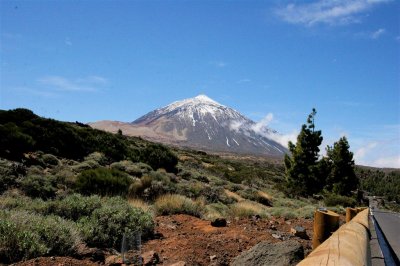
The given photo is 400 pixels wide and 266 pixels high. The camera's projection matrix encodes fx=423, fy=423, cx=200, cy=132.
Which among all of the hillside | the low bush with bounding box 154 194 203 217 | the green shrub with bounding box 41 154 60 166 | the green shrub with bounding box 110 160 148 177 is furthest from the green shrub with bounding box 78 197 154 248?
the green shrub with bounding box 110 160 148 177

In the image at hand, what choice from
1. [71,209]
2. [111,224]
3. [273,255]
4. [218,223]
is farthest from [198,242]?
[71,209]

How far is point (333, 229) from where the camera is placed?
5648 mm

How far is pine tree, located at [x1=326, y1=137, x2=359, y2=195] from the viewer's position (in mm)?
41500

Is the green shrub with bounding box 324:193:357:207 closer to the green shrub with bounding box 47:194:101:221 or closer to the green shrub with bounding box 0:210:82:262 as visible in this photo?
the green shrub with bounding box 47:194:101:221

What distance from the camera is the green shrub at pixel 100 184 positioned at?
48.4ft

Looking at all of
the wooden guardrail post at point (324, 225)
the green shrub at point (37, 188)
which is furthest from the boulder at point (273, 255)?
the green shrub at point (37, 188)

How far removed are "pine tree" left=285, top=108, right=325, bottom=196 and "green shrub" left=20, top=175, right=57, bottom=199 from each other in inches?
1148

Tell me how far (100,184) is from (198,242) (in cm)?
780

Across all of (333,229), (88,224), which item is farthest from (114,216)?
(333,229)

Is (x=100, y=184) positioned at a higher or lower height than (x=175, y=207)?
higher

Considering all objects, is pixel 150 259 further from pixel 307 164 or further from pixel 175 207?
pixel 307 164

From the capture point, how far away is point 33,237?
6.59 m

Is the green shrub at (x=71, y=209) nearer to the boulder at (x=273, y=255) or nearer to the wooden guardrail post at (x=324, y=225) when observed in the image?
the boulder at (x=273, y=255)

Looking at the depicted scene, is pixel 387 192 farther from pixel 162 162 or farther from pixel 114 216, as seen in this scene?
pixel 114 216
